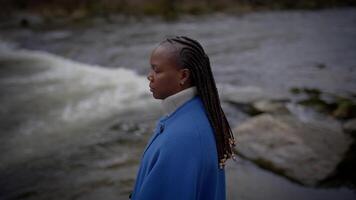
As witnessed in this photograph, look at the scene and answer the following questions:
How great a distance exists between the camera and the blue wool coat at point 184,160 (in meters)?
1.94

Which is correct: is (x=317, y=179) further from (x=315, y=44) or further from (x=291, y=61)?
(x=315, y=44)

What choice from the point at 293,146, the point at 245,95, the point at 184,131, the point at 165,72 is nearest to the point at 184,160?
the point at 184,131

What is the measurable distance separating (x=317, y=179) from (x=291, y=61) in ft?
23.7

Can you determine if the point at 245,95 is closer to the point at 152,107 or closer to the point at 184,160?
the point at 152,107

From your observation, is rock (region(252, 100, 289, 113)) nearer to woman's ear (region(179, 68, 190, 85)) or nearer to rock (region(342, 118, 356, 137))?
rock (region(342, 118, 356, 137))

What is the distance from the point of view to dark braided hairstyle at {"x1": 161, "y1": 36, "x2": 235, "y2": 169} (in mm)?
2016

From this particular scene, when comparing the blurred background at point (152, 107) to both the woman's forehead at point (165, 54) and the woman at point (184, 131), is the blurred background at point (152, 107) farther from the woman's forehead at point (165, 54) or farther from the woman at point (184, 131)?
the woman's forehead at point (165, 54)

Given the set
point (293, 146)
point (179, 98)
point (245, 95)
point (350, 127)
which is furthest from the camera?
point (245, 95)

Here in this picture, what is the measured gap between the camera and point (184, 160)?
1.94m

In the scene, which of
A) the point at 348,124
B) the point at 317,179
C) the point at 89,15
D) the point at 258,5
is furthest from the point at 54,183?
the point at 258,5

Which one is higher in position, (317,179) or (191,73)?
(191,73)

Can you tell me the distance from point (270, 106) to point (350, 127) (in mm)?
1464

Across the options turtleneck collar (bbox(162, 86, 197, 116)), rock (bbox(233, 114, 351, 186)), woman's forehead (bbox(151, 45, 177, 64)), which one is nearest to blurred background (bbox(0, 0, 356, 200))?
rock (bbox(233, 114, 351, 186))

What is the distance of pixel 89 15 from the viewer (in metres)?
24.8
